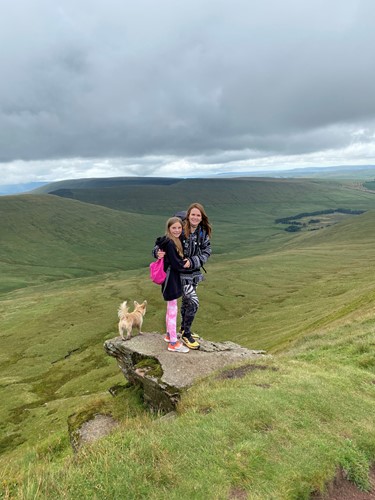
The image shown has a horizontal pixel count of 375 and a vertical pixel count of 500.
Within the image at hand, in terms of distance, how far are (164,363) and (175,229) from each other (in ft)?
24.4

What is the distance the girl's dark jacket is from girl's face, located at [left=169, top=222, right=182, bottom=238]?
0.40 metres

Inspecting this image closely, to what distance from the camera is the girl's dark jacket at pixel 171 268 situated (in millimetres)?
16344

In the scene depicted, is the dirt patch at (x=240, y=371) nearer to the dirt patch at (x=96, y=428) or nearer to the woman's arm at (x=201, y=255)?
the woman's arm at (x=201, y=255)

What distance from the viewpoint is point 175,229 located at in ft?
52.5

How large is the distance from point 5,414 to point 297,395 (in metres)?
63.9

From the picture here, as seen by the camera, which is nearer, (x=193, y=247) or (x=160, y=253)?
(x=160, y=253)

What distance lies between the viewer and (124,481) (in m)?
8.56

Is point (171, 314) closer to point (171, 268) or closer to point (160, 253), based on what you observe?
point (171, 268)

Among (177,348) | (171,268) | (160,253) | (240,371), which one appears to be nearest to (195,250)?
(171,268)

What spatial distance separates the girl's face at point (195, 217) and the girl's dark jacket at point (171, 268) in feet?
4.86

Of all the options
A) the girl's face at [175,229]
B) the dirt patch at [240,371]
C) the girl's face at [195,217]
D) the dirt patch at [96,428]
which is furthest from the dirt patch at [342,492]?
the girl's face at [195,217]

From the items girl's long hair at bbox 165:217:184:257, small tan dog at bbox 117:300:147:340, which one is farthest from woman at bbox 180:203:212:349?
small tan dog at bbox 117:300:147:340

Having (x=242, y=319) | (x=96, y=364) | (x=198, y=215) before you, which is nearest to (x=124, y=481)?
(x=198, y=215)

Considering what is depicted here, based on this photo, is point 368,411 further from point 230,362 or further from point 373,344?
point 373,344
